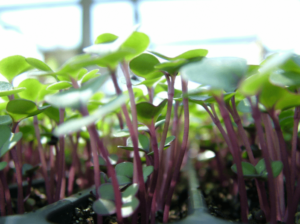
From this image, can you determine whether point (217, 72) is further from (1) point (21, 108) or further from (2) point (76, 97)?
(1) point (21, 108)

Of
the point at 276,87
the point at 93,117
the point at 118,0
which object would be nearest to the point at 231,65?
the point at 276,87

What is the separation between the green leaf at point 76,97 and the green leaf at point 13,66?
22 cm

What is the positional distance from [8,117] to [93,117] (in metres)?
0.30

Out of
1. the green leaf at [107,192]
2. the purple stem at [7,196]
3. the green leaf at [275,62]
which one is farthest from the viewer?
the purple stem at [7,196]

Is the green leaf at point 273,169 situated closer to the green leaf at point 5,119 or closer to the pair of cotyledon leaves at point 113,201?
the pair of cotyledon leaves at point 113,201

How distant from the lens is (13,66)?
43 centimetres

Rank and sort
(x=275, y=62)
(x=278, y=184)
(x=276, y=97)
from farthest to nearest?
1. (x=278, y=184)
2. (x=276, y=97)
3. (x=275, y=62)

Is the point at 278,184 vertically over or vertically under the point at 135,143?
under

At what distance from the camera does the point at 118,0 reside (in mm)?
3721

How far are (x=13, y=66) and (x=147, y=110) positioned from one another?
0.93 feet

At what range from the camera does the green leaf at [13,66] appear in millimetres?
407

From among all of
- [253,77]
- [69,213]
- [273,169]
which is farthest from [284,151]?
[69,213]

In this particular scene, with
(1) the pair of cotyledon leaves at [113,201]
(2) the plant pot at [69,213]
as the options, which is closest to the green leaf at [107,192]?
(1) the pair of cotyledon leaves at [113,201]

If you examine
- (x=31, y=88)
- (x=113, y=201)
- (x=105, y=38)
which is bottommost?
(x=113, y=201)
